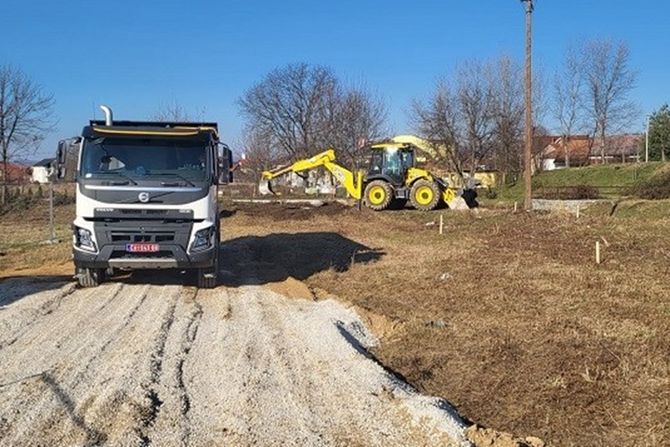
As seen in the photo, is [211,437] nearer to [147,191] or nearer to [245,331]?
[245,331]

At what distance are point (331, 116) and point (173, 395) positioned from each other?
210ft

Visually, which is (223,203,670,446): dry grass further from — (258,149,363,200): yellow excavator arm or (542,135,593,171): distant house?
(542,135,593,171): distant house

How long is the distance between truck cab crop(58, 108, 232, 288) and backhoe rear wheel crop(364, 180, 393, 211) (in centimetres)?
2074

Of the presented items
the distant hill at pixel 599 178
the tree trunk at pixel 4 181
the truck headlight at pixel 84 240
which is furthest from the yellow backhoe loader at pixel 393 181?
the truck headlight at pixel 84 240

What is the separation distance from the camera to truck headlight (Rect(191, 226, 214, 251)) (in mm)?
11078

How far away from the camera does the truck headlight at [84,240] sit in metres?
10.9

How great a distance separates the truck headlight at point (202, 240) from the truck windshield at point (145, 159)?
0.86m

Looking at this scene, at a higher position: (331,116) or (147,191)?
(331,116)

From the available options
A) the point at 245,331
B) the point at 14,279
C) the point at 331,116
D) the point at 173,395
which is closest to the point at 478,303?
the point at 245,331

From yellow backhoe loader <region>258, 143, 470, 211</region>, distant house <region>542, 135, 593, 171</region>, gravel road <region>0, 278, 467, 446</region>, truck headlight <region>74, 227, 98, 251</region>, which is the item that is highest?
distant house <region>542, 135, 593, 171</region>

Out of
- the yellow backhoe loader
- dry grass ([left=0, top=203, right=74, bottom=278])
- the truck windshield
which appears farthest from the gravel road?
the yellow backhoe loader

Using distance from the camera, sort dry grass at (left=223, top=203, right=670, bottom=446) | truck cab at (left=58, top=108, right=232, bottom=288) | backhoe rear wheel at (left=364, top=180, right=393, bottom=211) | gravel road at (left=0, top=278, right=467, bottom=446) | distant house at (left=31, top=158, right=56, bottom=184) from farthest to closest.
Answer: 1. backhoe rear wheel at (left=364, top=180, right=393, bottom=211)
2. distant house at (left=31, top=158, right=56, bottom=184)
3. truck cab at (left=58, top=108, right=232, bottom=288)
4. dry grass at (left=223, top=203, right=670, bottom=446)
5. gravel road at (left=0, top=278, right=467, bottom=446)

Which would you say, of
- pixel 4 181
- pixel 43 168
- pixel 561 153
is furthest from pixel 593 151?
pixel 43 168

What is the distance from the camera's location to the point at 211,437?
496 cm
